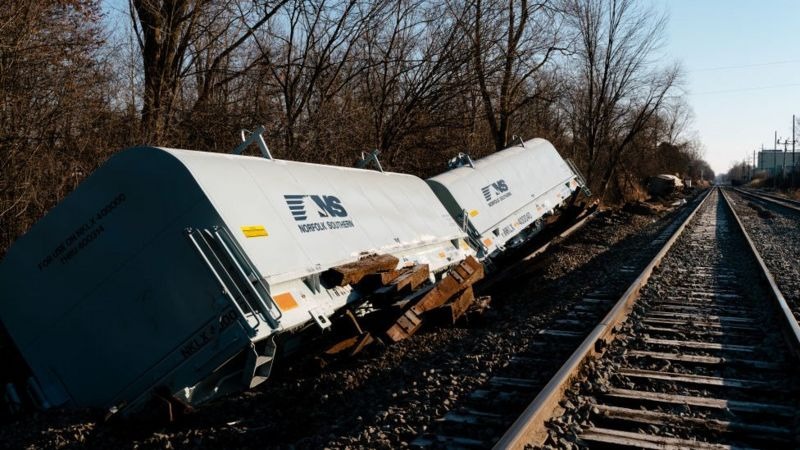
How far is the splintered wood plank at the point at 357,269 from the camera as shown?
252 inches

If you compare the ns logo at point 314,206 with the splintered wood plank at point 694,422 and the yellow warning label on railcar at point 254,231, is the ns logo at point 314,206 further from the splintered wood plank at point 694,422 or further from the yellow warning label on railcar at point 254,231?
the splintered wood plank at point 694,422

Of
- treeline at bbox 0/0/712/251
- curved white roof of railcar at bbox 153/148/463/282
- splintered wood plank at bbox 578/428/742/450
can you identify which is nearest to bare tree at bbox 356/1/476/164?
treeline at bbox 0/0/712/251

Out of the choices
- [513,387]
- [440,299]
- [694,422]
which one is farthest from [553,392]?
[440,299]

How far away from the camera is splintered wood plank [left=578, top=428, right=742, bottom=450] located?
388 centimetres

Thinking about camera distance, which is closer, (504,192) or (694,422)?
(694,422)

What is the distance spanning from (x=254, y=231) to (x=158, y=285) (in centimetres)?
97

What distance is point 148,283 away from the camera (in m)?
5.53

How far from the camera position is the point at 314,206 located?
7.09m

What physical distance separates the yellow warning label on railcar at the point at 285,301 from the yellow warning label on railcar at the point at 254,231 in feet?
2.02

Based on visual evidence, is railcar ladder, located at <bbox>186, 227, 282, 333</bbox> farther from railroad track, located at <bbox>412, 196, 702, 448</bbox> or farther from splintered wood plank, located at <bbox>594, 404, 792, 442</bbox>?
splintered wood plank, located at <bbox>594, 404, 792, 442</bbox>

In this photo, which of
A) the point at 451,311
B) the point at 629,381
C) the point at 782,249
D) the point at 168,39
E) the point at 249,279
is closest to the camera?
the point at 629,381

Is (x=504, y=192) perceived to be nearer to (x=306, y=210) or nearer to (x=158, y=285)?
(x=306, y=210)

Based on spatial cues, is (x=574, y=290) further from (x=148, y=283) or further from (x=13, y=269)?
(x=13, y=269)

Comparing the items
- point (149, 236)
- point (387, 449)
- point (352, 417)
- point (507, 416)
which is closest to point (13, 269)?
point (149, 236)
